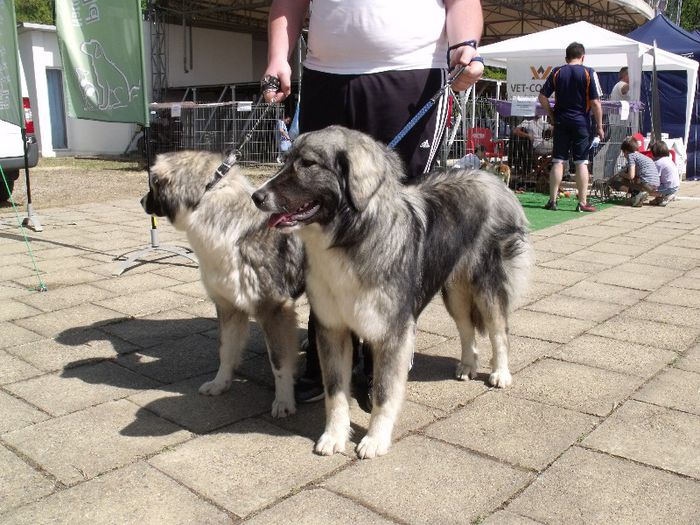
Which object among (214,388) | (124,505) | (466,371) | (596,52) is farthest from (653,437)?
(596,52)

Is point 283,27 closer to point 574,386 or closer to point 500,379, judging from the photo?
Result: point 500,379

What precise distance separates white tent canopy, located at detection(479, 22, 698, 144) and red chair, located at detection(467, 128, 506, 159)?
61.1 inches

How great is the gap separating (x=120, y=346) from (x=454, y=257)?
7.29 feet

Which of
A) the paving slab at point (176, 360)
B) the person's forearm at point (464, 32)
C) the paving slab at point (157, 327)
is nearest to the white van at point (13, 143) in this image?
the paving slab at point (157, 327)

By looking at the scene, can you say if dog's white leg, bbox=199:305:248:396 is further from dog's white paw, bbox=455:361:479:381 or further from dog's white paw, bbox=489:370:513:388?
dog's white paw, bbox=489:370:513:388

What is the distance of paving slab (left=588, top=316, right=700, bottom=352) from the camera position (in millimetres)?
4191

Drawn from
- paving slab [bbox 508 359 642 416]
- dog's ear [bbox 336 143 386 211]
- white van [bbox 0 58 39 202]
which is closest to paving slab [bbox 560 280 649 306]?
paving slab [bbox 508 359 642 416]

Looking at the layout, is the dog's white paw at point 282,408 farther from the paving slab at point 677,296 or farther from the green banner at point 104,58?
the green banner at point 104,58

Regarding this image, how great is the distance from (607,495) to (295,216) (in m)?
1.54

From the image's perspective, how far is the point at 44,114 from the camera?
18.1 meters

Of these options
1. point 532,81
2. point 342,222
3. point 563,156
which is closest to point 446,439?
point 342,222

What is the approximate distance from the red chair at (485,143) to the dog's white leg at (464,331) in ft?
28.9

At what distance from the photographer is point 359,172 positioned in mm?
2455

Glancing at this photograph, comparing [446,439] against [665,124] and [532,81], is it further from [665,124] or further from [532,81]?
[665,124]
